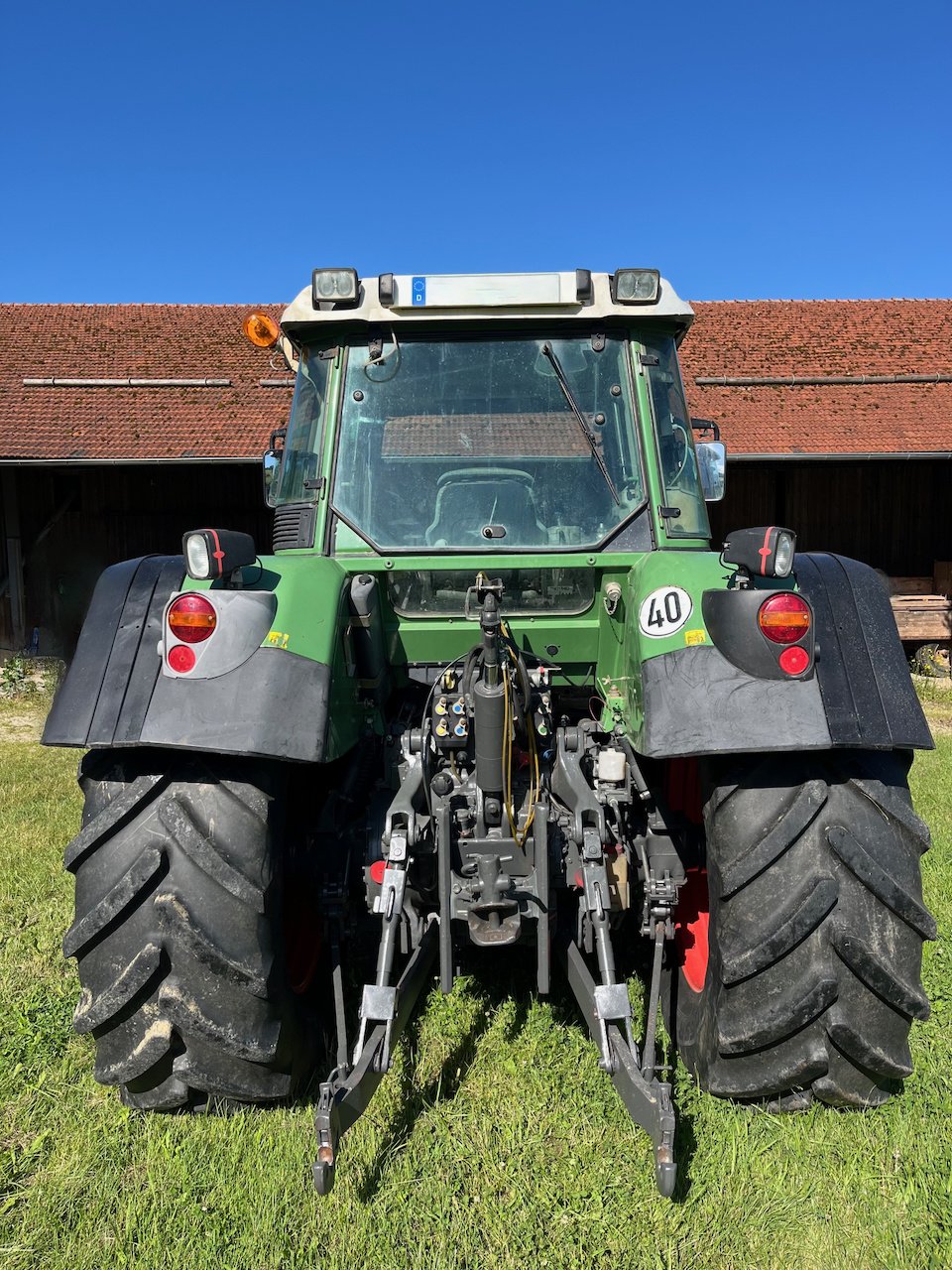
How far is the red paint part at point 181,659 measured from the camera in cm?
259

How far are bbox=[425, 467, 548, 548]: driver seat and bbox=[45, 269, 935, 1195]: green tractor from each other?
1 cm

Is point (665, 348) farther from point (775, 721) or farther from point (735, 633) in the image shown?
→ point (775, 721)

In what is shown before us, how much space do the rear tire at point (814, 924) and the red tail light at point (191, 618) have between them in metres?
1.52

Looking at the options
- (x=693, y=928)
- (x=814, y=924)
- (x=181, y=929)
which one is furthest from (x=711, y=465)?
(x=181, y=929)

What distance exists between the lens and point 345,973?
3584 mm

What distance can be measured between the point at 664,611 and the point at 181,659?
→ 1.41 m

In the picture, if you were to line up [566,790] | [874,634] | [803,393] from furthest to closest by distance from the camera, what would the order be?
[803,393] → [566,790] → [874,634]

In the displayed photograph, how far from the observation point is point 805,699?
2514 mm

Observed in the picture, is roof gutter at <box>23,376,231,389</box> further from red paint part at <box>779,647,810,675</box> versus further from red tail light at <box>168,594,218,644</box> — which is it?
red paint part at <box>779,647,810,675</box>

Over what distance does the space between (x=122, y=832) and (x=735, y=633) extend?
5.90 ft

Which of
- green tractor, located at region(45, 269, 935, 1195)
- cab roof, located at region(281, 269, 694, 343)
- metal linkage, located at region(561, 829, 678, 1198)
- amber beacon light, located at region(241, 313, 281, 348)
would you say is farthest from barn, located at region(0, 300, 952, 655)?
metal linkage, located at region(561, 829, 678, 1198)

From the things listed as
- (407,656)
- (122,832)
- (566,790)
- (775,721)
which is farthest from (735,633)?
(122,832)

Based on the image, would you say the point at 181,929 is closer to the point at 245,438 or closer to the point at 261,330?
the point at 261,330

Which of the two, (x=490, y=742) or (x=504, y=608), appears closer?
(x=490, y=742)
